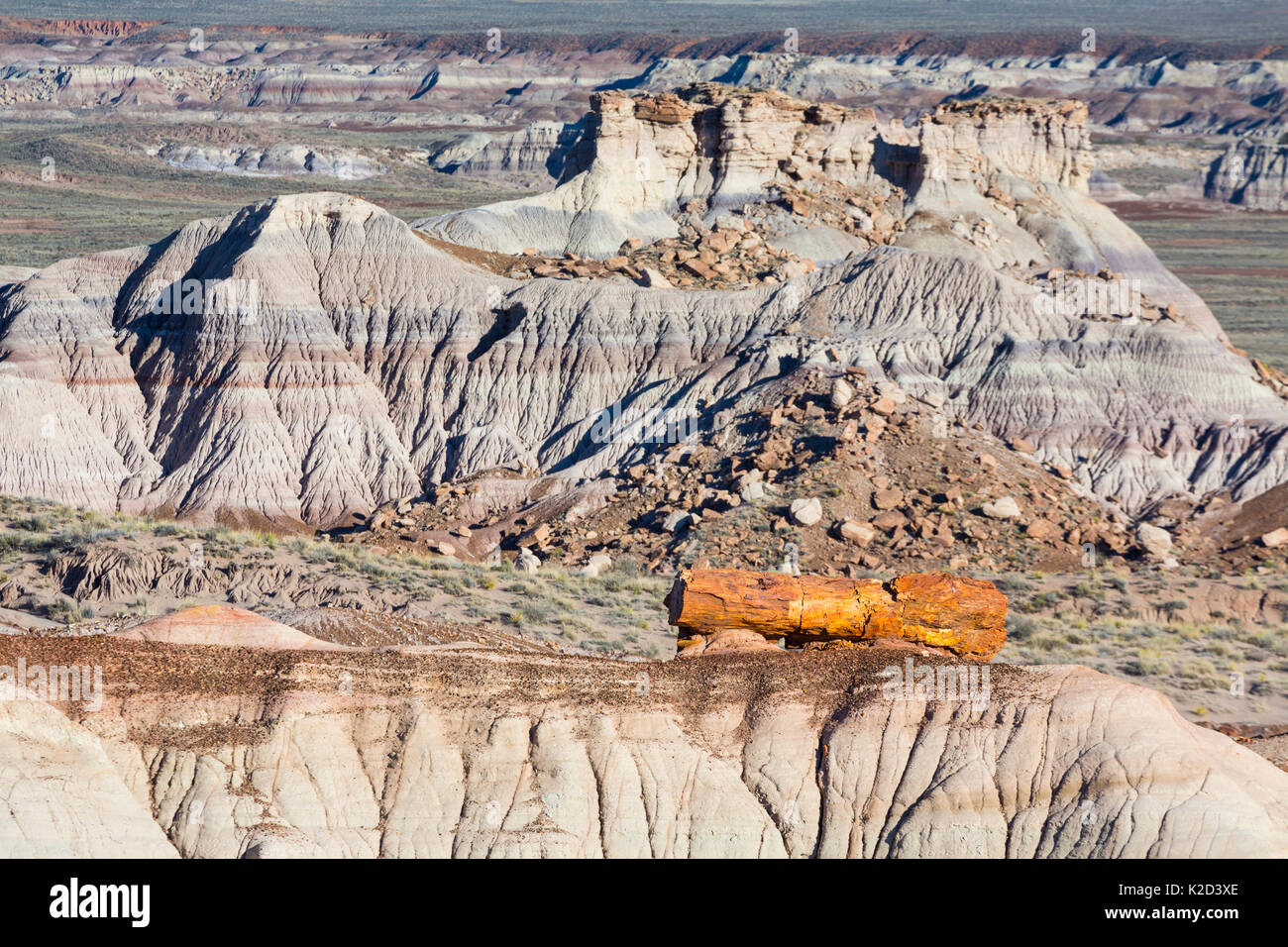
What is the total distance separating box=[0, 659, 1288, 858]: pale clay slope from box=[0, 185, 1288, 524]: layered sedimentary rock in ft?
102

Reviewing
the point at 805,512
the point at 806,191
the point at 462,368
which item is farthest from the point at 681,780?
the point at 806,191

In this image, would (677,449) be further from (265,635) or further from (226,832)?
(226,832)

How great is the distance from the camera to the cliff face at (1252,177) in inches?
6265

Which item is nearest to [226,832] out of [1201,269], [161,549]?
[161,549]

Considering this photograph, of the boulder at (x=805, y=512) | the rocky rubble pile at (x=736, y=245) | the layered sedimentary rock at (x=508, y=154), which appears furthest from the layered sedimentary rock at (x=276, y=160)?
the boulder at (x=805, y=512)

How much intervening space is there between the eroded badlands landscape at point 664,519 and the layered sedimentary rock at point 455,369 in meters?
0.15

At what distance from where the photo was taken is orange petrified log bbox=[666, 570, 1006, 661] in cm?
1822

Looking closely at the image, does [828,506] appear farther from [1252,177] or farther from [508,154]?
[1252,177]

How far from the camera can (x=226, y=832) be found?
47.0 ft

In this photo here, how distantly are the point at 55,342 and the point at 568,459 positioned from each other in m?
18.0

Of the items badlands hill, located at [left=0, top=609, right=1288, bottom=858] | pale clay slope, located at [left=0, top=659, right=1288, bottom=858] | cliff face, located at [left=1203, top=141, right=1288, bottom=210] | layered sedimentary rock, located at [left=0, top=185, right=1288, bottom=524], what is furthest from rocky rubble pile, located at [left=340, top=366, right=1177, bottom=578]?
cliff face, located at [left=1203, top=141, right=1288, bottom=210]

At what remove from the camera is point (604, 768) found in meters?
15.2

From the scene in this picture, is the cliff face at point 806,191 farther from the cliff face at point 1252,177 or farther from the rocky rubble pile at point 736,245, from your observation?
the cliff face at point 1252,177

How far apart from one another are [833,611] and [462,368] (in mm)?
35541
